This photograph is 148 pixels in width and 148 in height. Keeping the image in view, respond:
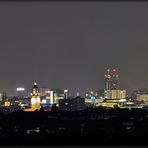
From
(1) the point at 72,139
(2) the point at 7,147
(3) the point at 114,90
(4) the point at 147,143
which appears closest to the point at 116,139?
(1) the point at 72,139

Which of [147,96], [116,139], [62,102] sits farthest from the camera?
[147,96]

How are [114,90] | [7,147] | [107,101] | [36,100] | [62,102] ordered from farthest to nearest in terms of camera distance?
[114,90]
[107,101]
[62,102]
[36,100]
[7,147]

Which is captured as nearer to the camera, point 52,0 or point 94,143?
point 52,0

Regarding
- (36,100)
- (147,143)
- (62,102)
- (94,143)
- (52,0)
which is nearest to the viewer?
(52,0)

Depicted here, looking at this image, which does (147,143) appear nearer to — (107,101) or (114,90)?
(107,101)

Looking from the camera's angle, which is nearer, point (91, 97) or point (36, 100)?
point (36, 100)

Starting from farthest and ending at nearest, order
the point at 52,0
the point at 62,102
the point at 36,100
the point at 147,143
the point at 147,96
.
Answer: the point at 147,96 → the point at 62,102 → the point at 36,100 → the point at 147,143 → the point at 52,0

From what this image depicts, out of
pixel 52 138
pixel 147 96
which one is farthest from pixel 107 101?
pixel 52 138

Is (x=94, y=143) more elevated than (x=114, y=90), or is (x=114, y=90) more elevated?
(x=114, y=90)

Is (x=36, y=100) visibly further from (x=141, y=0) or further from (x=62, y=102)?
(x=141, y=0)
